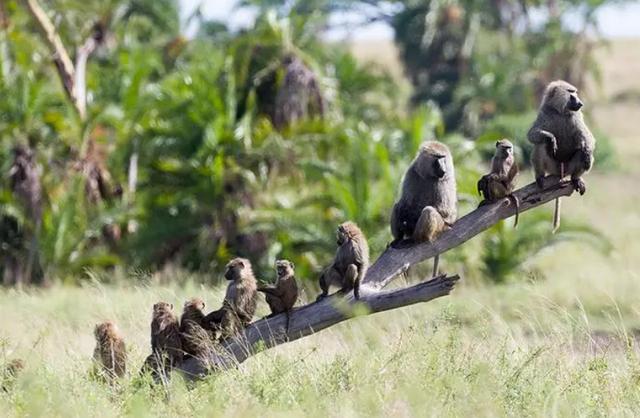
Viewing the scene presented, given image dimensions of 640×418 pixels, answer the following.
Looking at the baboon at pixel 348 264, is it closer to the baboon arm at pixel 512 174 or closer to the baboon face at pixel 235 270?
the baboon face at pixel 235 270

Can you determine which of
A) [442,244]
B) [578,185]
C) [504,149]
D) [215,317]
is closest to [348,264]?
[442,244]

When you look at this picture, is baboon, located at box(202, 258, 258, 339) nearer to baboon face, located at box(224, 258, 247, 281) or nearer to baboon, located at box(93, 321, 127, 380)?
baboon face, located at box(224, 258, 247, 281)

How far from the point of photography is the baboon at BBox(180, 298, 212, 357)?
830cm

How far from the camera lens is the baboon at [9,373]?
8341mm

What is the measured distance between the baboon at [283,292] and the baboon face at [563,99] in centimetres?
253

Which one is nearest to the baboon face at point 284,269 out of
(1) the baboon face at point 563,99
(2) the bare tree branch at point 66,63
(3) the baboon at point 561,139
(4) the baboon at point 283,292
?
(4) the baboon at point 283,292

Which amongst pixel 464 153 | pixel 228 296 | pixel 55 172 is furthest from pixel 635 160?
pixel 228 296

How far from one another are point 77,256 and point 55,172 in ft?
5.09

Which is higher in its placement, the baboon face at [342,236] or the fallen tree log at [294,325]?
the baboon face at [342,236]

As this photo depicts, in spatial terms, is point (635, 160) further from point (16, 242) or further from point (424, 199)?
point (424, 199)

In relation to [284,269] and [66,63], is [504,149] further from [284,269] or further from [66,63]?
[66,63]

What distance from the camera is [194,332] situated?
8398mm

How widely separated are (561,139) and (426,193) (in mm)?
1125

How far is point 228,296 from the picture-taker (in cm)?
853
